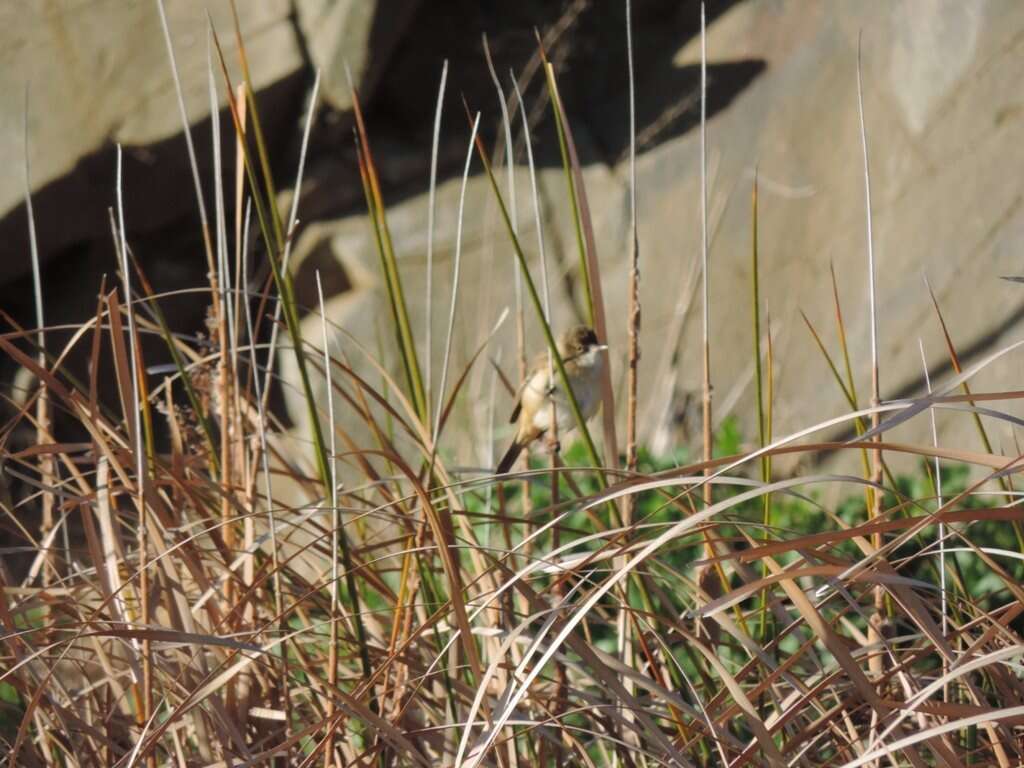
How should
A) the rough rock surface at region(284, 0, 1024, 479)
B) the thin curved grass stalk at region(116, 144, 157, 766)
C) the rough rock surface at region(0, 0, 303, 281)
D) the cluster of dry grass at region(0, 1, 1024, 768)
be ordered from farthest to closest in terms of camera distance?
the rough rock surface at region(0, 0, 303, 281)
the rough rock surface at region(284, 0, 1024, 479)
the thin curved grass stalk at region(116, 144, 157, 766)
the cluster of dry grass at region(0, 1, 1024, 768)

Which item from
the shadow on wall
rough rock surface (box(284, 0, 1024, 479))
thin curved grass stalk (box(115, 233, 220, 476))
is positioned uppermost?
thin curved grass stalk (box(115, 233, 220, 476))

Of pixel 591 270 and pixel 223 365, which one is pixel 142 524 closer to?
pixel 223 365

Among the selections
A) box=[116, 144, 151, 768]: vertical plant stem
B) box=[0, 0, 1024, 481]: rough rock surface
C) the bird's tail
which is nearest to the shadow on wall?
box=[0, 0, 1024, 481]: rough rock surface

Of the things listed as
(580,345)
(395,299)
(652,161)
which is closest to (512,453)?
(580,345)

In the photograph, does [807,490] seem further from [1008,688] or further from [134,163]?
[134,163]

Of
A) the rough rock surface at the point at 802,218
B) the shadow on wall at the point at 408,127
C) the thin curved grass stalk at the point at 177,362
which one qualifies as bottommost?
the rough rock surface at the point at 802,218

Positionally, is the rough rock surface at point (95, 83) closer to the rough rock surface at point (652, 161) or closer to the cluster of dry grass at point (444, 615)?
the rough rock surface at point (652, 161)

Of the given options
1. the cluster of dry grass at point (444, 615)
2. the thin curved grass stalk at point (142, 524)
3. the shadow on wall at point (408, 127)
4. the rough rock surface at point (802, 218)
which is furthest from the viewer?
the shadow on wall at point (408, 127)

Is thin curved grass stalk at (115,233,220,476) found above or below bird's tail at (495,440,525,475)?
above

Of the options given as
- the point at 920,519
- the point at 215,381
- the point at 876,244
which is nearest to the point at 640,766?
the point at 920,519

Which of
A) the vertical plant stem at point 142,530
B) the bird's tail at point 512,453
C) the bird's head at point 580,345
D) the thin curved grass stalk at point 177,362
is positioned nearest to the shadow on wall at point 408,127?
the bird's head at point 580,345

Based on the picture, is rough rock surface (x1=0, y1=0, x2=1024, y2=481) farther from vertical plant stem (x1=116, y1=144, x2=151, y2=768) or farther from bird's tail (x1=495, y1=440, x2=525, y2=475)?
vertical plant stem (x1=116, y1=144, x2=151, y2=768)
